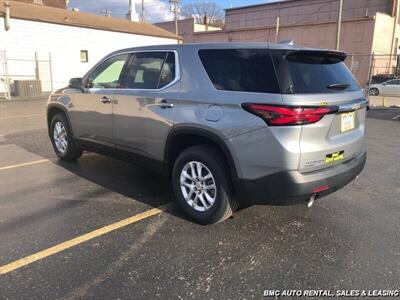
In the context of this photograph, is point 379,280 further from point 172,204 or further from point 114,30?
point 114,30

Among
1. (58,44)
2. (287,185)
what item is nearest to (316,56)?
(287,185)

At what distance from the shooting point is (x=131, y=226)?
4.10m

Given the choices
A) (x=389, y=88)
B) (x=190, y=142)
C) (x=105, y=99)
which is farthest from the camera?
(x=389, y=88)

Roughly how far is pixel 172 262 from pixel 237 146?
3.87 ft

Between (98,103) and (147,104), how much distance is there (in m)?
1.14

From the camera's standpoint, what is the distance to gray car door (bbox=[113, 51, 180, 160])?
4402mm

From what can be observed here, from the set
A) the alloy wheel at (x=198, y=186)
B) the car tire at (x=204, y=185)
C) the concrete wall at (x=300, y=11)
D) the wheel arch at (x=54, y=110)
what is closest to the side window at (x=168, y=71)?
the car tire at (x=204, y=185)

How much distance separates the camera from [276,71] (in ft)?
11.5

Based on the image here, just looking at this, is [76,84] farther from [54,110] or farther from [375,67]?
[375,67]

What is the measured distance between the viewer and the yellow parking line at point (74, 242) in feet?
10.9

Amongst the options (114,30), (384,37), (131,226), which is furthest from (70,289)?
(384,37)

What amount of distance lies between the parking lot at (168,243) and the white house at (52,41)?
17.3m

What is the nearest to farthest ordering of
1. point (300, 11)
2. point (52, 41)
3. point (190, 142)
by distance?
point (190, 142), point (52, 41), point (300, 11)

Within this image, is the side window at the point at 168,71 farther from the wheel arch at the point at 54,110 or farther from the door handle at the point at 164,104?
the wheel arch at the point at 54,110
